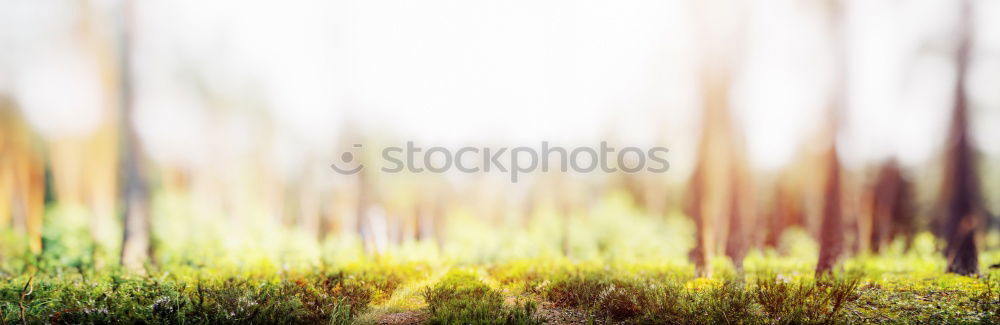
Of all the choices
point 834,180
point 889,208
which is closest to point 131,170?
A: point 834,180

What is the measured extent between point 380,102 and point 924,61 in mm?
14300

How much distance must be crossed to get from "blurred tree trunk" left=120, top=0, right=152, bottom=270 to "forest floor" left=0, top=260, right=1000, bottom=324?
6.52 feet

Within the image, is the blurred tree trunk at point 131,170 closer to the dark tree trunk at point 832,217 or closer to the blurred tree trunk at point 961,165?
the dark tree trunk at point 832,217

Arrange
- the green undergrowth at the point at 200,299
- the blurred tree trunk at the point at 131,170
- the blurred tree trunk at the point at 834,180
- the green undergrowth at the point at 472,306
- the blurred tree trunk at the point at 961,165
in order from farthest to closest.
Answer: the blurred tree trunk at the point at 131,170 < the blurred tree trunk at the point at 961,165 < the blurred tree trunk at the point at 834,180 < the green undergrowth at the point at 472,306 < the green undergrowth at the point at 200,299

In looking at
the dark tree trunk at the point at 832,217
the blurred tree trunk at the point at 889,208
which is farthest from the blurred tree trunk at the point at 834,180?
the blurred tree trunk at the point at 889,208

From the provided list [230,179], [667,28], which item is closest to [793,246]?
[667,28]

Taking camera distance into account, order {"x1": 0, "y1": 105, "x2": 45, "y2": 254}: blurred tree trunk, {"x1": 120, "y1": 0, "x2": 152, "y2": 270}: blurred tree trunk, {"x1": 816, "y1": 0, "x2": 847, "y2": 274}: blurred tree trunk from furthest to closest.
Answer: {"x1": 0, "y1": 105, "x2": 45, "y2": 254}: blurred tree trunk < {"x1": 120, "y1": 0, "x2": 152, "y2": 270}: blurred tree trunk < {"x1": 816, "y1": 0, "x2": 847, "y2": 274}: blurred tree trunk

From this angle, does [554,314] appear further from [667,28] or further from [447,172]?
[447,172]

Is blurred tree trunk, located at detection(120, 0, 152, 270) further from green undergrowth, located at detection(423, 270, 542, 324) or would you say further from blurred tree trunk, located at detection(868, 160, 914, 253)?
blurred tree trunk, located at detection(868, 160, 914, 253)

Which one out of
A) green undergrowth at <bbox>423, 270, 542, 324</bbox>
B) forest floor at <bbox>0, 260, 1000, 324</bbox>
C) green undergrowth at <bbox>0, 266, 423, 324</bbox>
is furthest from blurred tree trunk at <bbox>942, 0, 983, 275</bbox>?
green undergrowth at <bbox>0, 266, 423, 324</bbox>

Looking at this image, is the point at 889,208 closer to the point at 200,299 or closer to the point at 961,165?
the point at 961,165

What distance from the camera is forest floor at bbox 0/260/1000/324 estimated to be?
17.6 ft

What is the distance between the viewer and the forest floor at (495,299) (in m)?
5.36

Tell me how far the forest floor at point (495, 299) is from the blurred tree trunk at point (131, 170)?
1987 millimetres
